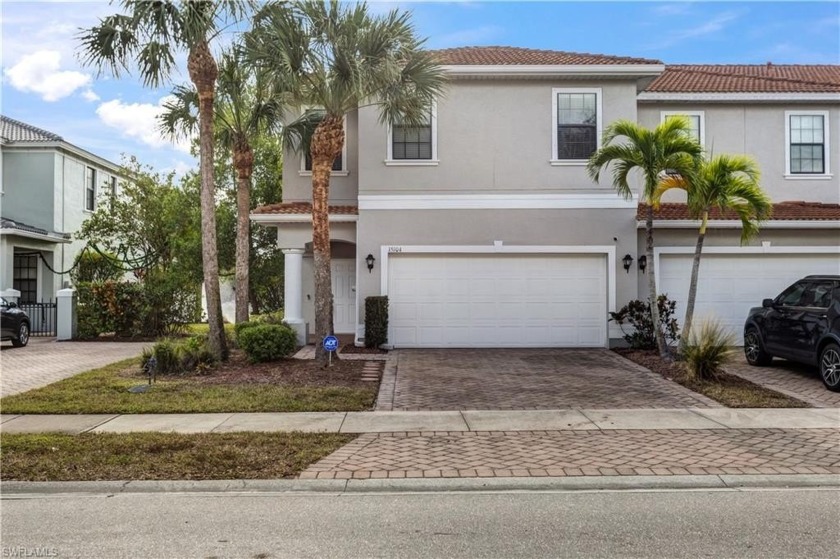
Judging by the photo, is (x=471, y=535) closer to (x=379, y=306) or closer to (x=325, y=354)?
(x=325, y=354)

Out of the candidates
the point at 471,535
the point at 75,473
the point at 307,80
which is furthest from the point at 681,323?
the point at 75,473

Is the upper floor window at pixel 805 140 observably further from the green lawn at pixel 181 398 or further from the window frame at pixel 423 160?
the green lawn at pixel 181 398

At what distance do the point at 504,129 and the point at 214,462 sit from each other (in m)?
11.1

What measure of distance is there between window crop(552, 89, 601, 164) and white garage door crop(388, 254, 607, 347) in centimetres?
248

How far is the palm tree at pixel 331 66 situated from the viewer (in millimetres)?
11188

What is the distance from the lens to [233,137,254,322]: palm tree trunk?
15430 millimetres

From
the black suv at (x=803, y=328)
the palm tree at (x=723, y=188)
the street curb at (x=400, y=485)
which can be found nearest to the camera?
the street curb at (x=400, y=485)

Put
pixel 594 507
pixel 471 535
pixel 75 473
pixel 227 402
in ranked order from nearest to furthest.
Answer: pixel 471 535 → pixel 594 507 → pixel 75 473 → pixel 227 402

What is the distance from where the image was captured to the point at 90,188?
25.8 m

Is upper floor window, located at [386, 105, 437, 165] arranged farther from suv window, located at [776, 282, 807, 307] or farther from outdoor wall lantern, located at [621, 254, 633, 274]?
suv window, located at [776, 282, 807, 307]

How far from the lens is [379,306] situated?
14.6m

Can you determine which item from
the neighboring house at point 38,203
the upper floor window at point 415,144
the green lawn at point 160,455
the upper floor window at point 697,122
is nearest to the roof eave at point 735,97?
the upper floor window at point 697,122

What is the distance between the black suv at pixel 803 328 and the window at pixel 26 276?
22.7 meters

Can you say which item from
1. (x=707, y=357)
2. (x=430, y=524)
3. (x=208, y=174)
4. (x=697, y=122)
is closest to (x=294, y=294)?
(x=208, y=174)
